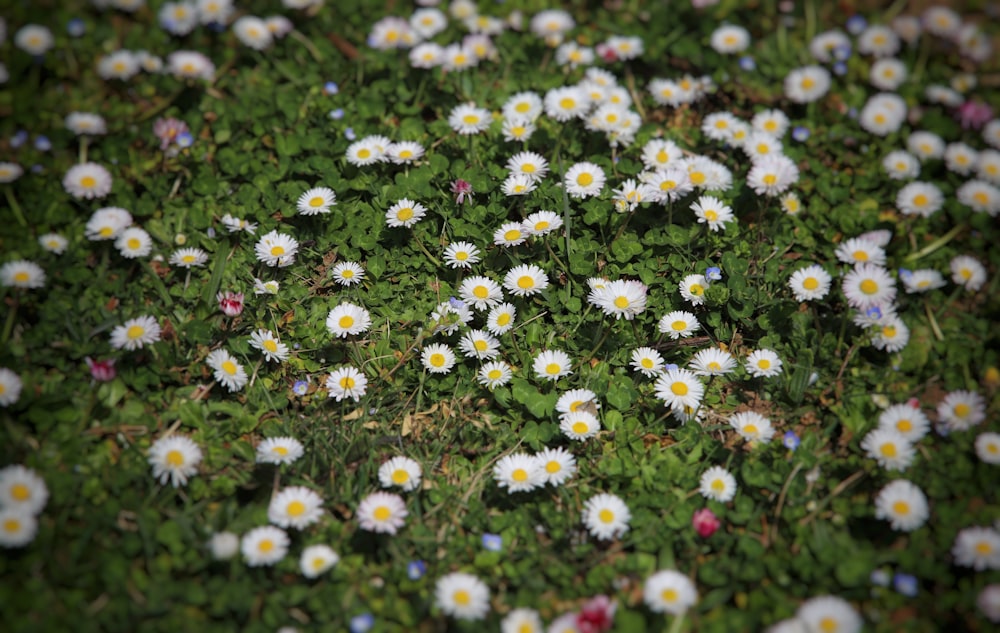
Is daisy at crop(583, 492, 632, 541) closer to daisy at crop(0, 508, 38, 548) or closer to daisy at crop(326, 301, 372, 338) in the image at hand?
daisy at crop(326, 301, 372, 338)

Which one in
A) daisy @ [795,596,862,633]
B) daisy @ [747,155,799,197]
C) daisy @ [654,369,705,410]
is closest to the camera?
daisy @ [795,596,862,633]

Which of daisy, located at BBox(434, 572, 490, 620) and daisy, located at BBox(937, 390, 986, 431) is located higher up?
daisy, located at BBox(937, 390, 986, 431)

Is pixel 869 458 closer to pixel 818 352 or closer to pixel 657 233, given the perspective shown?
pixel 818 352

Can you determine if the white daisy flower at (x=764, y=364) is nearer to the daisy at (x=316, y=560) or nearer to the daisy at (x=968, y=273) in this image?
the daisy at (x=968, y=273)

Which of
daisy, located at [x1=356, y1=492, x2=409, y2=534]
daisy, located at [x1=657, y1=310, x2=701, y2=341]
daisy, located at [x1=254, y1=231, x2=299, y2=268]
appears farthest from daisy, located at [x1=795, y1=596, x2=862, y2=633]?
daisy, located at [x1=254, y1=231, x2=299, y2=268]

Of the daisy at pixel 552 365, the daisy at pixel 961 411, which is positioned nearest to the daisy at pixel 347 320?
the daisy at pixel 552 365
